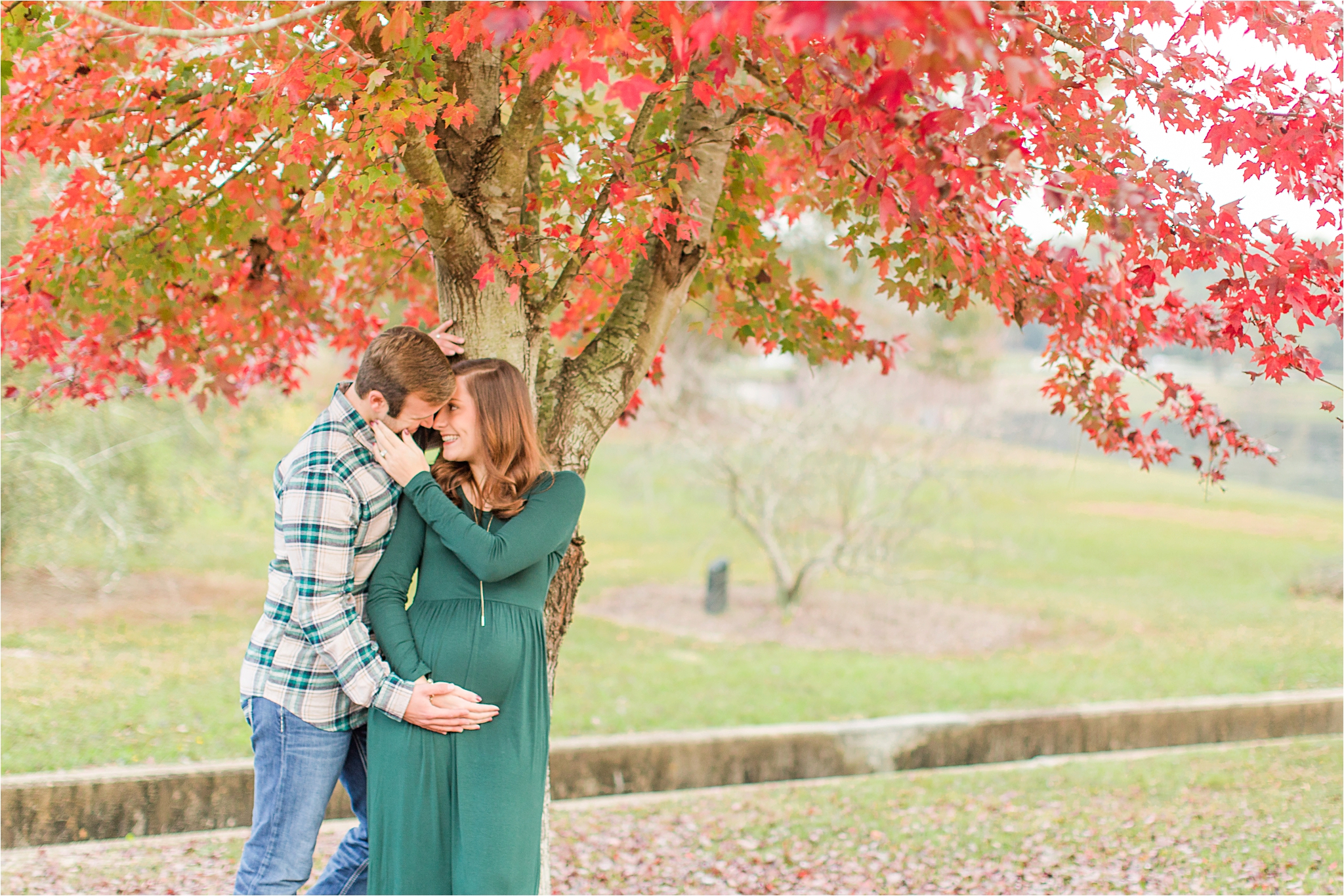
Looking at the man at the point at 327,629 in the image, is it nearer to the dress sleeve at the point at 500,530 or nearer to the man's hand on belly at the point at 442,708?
the man's hand on belly at the point at 442,708

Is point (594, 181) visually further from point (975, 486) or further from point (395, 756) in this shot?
point (975, 486)

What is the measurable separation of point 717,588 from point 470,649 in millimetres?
7924

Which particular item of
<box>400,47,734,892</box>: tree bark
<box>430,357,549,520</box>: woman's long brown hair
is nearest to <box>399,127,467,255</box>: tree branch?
<box>400,47,734,892</box>: tree bark

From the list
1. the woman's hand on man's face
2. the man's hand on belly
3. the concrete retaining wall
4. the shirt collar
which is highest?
the shirt collar

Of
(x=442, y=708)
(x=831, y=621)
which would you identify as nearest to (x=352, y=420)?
(x=442, y=708)

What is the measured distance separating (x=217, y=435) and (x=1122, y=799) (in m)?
8.18

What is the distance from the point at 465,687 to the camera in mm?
2260

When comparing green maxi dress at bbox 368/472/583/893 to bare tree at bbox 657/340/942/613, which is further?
bare tree at bbox 657/340/942/613

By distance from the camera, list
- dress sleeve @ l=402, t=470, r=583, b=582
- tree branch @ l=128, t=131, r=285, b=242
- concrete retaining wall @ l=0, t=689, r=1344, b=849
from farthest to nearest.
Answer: concrete retaining wall @ l=0, t=689, r=1344, b=849 < tree branch @ l=128, t=131, r=285, b=242 < dress sleeve @ l=402, t=470, r=583, b=582

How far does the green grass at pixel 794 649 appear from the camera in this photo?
6.36 m

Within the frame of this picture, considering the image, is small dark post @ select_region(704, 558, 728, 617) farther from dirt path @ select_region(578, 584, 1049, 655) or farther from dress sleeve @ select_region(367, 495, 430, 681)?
dress sleeve @ select_region(367, 495, 430, 681)

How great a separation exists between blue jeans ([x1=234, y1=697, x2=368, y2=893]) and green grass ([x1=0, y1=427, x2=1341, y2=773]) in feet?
11.9

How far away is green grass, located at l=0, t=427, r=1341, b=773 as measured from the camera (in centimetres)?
636

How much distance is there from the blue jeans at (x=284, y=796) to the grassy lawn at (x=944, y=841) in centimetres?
182
